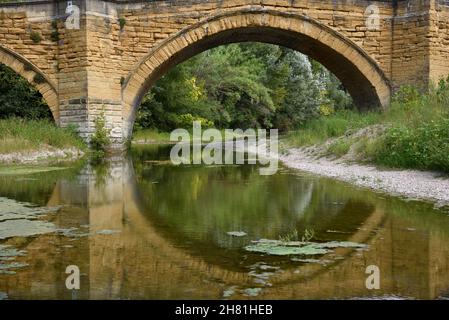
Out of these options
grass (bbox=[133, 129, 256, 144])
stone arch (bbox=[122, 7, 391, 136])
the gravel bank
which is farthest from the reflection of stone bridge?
grass (bbox=[133, 129, 256, 144])

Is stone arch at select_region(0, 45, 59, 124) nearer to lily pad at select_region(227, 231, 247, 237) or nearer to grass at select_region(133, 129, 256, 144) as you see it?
lily pad at select_region(227, 231, 247, 237)

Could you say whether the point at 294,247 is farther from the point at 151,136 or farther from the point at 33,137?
the point at 151,136

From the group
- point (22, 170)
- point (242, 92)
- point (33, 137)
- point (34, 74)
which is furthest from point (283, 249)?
point (242, 92)

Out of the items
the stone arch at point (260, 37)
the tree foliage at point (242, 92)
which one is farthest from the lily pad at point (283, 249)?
the tree foliage at point (242, 92)

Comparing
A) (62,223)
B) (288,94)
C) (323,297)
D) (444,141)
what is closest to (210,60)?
(288,94)

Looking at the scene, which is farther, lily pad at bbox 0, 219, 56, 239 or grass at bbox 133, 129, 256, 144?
grass at bbox 133, 129, 256, 144

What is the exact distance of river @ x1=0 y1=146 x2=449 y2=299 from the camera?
3.30 metres

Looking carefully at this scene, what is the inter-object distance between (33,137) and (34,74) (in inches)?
123

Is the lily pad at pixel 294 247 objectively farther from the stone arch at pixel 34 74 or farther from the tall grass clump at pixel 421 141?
the stone arch at pixel 34 74

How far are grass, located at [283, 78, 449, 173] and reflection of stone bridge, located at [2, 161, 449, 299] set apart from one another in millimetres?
4151

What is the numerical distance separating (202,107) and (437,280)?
29.9m

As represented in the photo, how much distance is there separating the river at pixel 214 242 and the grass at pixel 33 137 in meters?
5.23

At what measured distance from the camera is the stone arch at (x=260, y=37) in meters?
16.5

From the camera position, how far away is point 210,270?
12.1 feet
